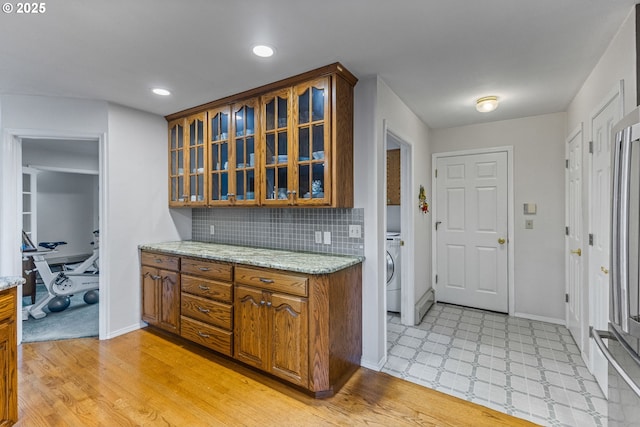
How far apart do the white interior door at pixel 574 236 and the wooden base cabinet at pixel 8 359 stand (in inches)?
156

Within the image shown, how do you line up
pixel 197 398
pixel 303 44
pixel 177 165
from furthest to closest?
pixel 177 165
pixel 197 398
pixel 303 44

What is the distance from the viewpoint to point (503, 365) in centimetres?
243

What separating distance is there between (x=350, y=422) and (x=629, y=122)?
1990 mm

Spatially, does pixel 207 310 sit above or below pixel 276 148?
below

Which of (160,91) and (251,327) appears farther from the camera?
(160,91)

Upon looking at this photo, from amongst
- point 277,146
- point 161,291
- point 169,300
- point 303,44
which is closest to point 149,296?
point 161,291

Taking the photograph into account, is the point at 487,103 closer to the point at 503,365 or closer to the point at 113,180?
the point at 503,365

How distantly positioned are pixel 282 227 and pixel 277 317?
975mm

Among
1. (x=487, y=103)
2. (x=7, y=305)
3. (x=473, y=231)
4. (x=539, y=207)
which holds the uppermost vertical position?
(x=487, y=103)

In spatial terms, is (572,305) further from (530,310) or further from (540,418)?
(540,418)

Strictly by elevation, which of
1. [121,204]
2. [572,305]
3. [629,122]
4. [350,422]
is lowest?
[350,422]

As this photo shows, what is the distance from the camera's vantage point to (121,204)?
9.97ft

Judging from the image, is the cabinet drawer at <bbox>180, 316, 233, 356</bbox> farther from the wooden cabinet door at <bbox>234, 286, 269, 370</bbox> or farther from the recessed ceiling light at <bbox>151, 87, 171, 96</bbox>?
the recessed ceiling light at <bbox>151, 87, 171, 96</bbox>

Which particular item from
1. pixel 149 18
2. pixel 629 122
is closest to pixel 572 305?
pixel 629 122
